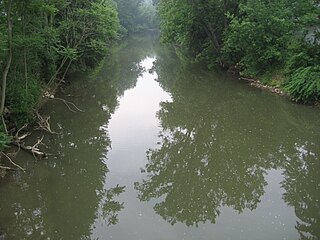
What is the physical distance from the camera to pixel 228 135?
634 inches

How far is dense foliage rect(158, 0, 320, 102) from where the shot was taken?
68.5ft

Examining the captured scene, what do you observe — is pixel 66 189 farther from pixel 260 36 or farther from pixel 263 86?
pixel 260 36

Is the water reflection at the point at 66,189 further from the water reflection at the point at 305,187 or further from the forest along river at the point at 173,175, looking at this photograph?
the water reflection at the point at 305,187

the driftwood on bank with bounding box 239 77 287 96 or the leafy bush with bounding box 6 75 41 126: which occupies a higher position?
the driftwood on bank with bounding box 239 77 287 96

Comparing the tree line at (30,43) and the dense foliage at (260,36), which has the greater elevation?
the dense foliage at (260,36)

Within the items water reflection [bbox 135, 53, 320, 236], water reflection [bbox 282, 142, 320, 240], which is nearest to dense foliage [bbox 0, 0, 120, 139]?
water reflection [bbox 135, 53, 320, 236]

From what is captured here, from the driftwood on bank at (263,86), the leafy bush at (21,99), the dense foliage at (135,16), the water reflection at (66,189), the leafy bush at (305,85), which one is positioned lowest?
the water reflection at (66,189)

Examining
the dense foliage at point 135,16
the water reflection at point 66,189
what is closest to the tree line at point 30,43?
the water reflection at point 66,189

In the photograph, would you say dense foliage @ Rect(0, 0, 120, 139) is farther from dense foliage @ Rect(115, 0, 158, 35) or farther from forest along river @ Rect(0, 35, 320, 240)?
dense foliage @ Rect(115, 0, 158, 35)

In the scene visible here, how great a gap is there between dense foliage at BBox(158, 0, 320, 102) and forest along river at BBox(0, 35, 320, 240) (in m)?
2.36

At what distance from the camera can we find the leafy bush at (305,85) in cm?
1933

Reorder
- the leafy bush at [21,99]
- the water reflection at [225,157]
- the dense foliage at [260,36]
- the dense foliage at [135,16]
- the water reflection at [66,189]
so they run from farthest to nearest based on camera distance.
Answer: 1. the dense foliage at [135,16]
2. the dense foliage at [260,36]
3. the leafy bush at [21,99]
4. the water reflection at [225,157]
5. the water reflection at [66,189]

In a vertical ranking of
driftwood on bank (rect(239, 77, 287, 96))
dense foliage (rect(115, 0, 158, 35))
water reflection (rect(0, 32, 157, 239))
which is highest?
dense foliage (rect(115, 0, 158, 35))

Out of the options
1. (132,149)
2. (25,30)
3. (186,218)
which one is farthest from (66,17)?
(186,218)
